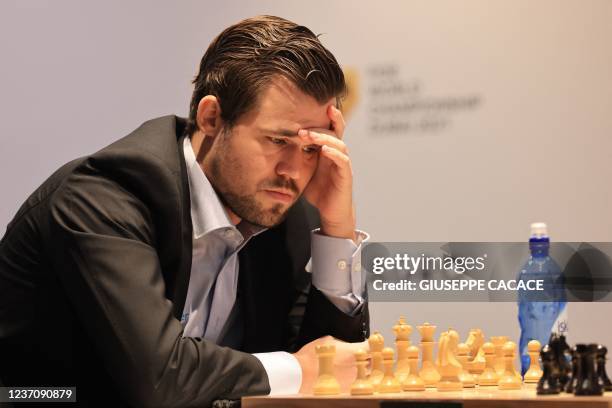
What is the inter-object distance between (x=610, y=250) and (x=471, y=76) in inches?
28.1

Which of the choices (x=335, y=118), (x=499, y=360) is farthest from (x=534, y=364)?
(x=335, y=118)

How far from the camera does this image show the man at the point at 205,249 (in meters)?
1.62

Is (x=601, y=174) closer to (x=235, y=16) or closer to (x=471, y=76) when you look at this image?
(x=471, y=76)

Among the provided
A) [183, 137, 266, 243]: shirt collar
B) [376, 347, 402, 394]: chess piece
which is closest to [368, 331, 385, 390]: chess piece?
[376, 347, 402, 394]: chess piece

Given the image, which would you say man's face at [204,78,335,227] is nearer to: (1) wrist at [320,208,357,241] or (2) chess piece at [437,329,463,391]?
(1) wrist at [320,208,357,241]

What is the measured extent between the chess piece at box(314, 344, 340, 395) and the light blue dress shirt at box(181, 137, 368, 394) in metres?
0.53

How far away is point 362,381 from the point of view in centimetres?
143

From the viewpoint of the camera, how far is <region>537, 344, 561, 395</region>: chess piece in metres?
1.30

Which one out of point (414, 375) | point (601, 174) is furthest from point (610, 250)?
point (414, 375)

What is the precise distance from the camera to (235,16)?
3.11 m

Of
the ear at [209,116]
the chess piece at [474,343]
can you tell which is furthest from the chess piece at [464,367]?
the ear at [209,116]

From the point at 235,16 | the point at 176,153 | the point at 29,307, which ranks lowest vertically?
the point at 29,307

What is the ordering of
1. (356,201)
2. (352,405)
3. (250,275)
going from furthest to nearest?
(356,201) < (250,275) < (352,405)

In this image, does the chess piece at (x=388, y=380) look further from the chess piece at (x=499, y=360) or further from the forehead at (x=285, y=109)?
the forehead at (x=285, y=109)
